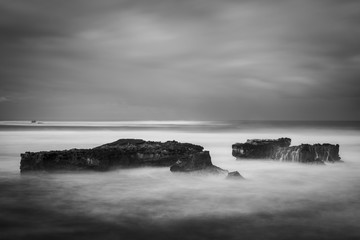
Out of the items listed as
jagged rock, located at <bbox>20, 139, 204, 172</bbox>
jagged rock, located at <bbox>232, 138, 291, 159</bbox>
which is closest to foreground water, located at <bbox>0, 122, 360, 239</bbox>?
jagged rock, located at <bbox>20, 139, 204, 172</bbox>

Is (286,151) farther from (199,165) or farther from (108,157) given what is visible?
(108,157)

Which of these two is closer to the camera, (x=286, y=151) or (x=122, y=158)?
(x=122, y=158)

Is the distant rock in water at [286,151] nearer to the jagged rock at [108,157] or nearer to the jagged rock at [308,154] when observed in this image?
the jagged rock at [308,154]

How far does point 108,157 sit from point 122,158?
605mm

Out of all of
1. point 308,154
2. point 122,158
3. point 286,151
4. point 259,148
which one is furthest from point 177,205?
point 259,148

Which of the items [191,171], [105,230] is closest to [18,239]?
[105,230]

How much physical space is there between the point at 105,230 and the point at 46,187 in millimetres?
4770

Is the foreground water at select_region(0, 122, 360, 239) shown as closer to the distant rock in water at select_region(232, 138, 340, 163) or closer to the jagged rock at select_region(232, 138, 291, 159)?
the distant rock in water at select_region(232, 138, 340, 163)

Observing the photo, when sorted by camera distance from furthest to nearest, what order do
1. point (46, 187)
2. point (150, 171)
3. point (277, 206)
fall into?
point (150, 171)
point (46, 187)
point (277, 206)

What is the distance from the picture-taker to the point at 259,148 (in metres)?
17.9

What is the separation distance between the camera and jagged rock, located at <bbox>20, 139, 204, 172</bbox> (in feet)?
42.8

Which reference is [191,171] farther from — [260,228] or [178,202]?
[260,228]

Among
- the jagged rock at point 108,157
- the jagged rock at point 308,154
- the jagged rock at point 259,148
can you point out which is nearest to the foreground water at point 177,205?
the jagged rock at point 108,157

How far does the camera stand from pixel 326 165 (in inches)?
619
